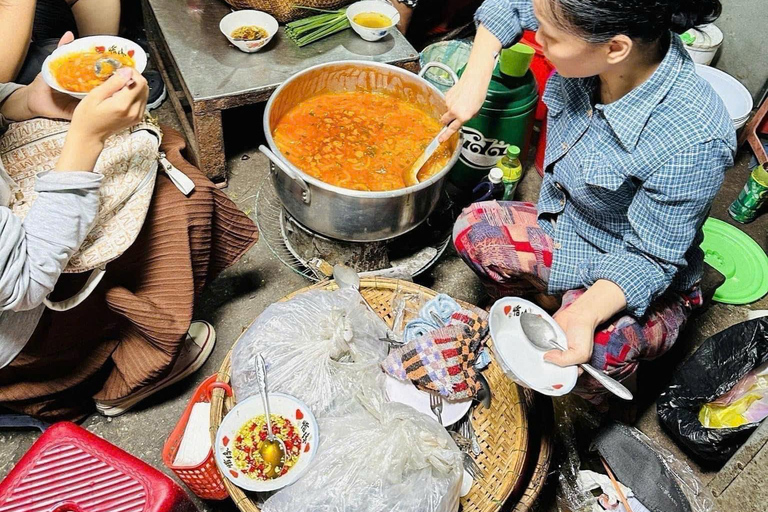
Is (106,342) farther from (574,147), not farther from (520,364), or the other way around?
(574,147)

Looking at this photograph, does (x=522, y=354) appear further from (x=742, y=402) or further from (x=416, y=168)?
(x=742, y=402)

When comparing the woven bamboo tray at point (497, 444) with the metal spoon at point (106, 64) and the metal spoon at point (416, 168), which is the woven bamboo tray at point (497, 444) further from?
the metal spoon at point (106, 64)

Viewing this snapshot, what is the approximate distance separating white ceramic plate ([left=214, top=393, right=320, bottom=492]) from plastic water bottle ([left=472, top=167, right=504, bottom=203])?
4.14 ft

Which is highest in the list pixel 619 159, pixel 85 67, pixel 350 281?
pixel 619 159

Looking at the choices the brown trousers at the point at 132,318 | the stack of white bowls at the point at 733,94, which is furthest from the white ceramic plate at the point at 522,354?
the stack of white bowls at the point at 733,94

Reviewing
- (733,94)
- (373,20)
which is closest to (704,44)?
(733,94)

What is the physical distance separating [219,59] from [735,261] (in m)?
2.50

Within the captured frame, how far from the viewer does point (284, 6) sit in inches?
104

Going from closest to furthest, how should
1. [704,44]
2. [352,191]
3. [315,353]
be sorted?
[315,353], [352,191], [704,44]

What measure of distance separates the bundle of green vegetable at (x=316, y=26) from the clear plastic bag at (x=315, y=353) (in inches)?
53.9

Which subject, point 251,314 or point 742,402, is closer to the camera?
point 742,402

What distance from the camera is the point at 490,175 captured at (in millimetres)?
2510

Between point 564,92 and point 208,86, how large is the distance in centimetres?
145

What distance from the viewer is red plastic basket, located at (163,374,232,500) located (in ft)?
5.82
